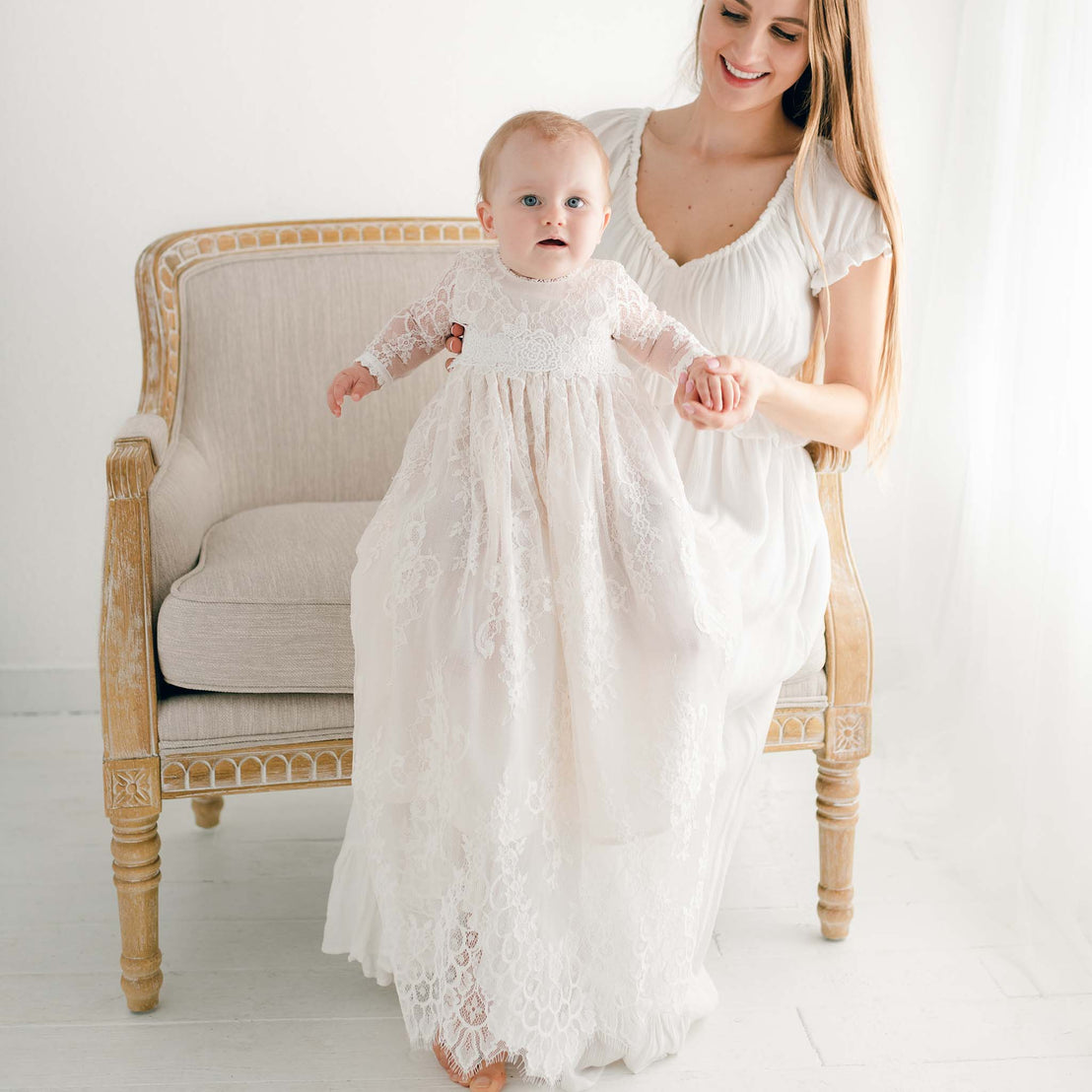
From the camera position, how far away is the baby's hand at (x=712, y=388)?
55.8 inches

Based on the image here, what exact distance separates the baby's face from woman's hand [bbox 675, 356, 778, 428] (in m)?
0.20

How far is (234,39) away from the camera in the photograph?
8.05ft

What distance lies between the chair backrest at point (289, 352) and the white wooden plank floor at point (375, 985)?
66cm

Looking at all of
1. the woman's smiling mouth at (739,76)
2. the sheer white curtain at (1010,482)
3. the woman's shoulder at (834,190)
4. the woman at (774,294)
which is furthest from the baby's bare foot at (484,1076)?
the woman's smiling mouth at (739,76)

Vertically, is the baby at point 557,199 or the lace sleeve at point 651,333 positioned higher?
the baby at point 557,199

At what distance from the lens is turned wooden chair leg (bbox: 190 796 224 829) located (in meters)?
2.21

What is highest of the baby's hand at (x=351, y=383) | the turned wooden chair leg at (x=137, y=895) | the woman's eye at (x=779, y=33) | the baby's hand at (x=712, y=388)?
the woman's eye at (x=779, y=33)

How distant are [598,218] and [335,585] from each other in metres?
0.63

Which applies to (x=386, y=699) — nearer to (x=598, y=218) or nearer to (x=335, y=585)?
(x=335, y=585)

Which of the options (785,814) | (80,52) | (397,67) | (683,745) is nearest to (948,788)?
(785,814)

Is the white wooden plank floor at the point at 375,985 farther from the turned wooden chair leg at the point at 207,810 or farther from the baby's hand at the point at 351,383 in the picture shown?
the baby's hand at the point at 351,383

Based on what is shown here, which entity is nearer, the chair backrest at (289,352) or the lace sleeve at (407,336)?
the lace sleeve at (407,336)

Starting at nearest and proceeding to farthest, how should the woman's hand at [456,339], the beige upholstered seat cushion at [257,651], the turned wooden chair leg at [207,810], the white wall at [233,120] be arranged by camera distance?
the woman's hand at [456,339]
the beige upholstered seat cushion at [257,651]
the turned wooden chair leg at [207,810]
the white wall at [233,120]

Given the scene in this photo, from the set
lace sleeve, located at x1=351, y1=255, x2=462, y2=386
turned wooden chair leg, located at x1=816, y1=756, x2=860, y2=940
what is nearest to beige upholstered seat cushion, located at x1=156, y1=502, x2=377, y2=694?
lace sleeve, located at x1=351, y1=255, x2=462, y2=386
